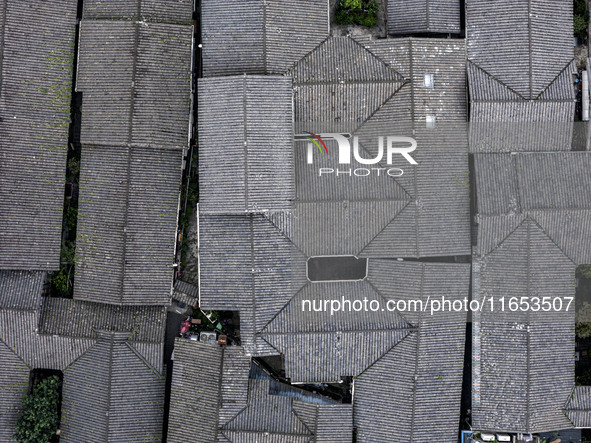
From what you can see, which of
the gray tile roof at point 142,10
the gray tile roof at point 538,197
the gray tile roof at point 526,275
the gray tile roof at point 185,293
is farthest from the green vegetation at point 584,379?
the gray tile roof at point 142,10

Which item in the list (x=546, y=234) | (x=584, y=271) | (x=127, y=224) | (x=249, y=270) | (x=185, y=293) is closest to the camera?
(x=249, y=270)

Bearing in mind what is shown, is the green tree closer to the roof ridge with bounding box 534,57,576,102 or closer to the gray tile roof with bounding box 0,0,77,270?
the roof ridge with bounding box 534,57,576,102

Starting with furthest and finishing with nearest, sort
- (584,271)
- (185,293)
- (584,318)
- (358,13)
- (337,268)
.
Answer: (358,13) → (337,268) → (584,271) → (584,318) → (185,293)

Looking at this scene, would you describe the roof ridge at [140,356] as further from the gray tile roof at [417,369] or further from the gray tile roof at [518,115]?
the gray tile roof at [518,115]

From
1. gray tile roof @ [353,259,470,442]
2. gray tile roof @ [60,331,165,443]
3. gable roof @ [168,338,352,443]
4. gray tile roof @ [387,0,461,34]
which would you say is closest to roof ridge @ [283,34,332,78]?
gray tile roof @ [387,0,461,34]

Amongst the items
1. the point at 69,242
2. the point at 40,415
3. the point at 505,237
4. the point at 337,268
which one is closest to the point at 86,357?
the point at 40,415

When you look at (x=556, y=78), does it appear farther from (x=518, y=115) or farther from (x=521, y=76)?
(x=518, y=115)

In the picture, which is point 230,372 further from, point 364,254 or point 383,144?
point 383,144
